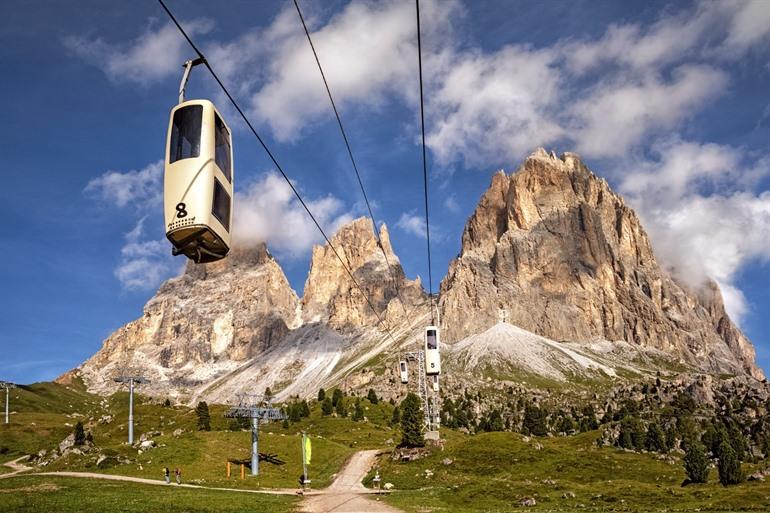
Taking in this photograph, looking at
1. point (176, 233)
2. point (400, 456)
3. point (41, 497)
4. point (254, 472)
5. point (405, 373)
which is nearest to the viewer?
point (176, 233)

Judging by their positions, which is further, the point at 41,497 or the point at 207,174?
the point at 41,497

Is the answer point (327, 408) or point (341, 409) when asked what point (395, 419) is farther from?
point (327, 408)

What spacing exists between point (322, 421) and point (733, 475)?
8703 centimetres

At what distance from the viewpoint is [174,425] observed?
136 meters

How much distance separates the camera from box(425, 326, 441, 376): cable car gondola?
64.0m

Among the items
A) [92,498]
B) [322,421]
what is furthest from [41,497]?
[322,421]

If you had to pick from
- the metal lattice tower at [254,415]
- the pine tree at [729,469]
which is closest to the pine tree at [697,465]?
the pine tree at [729,469]

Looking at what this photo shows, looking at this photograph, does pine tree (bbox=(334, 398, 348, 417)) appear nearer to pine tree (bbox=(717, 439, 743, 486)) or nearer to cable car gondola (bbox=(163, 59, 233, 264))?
pine tree (bbox=(717, 439, 743, 486))

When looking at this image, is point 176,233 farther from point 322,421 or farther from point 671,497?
point 322,421

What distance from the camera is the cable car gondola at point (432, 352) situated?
2518 inches

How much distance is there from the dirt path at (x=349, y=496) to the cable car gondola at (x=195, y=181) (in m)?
27.4

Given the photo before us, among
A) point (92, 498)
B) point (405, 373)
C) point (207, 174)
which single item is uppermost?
point (207, 174)

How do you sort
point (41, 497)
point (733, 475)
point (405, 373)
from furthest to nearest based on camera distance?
1. point (405, 373)
2. point (733, 475)
3. point (41, 497)

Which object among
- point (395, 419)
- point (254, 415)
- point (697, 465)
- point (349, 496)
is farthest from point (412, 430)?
point (395, 419)
